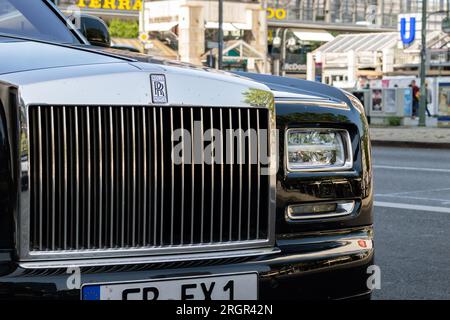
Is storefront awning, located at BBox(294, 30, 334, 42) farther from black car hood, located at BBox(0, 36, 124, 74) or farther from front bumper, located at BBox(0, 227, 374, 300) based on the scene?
front bumper, located at BBox(0, 227, 374, 300)

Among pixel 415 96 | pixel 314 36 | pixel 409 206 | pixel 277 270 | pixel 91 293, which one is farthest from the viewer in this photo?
pixel 314 36

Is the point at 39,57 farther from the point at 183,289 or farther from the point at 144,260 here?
the point at 183,289

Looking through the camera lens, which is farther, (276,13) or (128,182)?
(276,13)

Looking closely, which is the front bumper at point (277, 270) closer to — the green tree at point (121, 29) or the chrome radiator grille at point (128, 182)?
the chrome radiator grille at point (128, 182)

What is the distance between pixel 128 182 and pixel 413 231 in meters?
5.33

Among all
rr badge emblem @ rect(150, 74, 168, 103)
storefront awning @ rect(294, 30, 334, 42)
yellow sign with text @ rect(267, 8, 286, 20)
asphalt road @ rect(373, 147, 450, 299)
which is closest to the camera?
rr badge emblem @ rect(150, 74, 168, 103)

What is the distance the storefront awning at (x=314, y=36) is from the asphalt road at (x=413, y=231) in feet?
191

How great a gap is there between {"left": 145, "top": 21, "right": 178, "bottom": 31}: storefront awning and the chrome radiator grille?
56.1 meters

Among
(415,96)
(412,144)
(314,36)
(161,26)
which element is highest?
(161,26)

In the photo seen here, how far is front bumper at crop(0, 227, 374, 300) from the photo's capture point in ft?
9.86

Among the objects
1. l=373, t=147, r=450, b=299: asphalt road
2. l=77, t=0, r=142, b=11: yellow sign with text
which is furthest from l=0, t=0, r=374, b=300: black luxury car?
l=77, t=0, r=142, b=11: yellow sign with text

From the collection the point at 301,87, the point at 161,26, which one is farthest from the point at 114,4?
the point at 301,87

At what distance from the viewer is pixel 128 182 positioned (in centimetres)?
311

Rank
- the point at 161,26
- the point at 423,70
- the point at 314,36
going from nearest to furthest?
the point at 423,70 → the point at 161,26 → the point at 314,36
